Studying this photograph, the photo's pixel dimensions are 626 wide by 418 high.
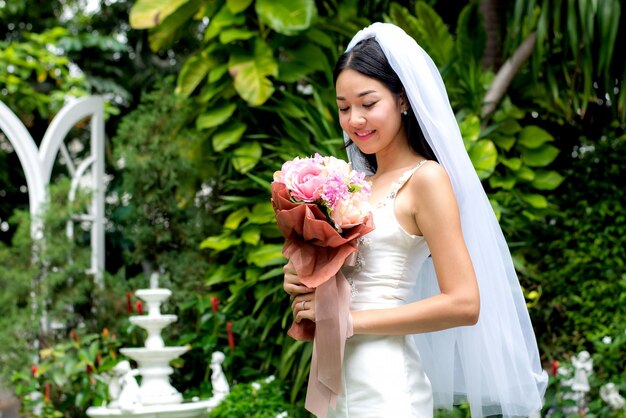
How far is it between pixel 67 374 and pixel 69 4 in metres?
5.56

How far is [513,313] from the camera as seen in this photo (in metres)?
2.12

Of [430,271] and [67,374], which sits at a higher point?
[430,271]

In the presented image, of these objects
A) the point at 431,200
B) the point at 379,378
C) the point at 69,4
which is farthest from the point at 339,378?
the point at 69,4

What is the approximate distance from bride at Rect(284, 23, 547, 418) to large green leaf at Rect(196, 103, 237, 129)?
3273 millimetres

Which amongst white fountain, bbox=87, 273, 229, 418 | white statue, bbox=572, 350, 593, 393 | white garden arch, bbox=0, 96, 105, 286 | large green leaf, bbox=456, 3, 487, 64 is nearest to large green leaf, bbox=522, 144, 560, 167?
large green leaf, bbox=456, 3, 487, 64

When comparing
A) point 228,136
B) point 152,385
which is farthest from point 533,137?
point 152,385

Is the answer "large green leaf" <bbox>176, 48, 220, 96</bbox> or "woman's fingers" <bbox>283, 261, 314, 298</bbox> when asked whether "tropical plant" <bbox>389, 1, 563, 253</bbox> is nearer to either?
"large green leaf" <bbox>176, 48, 220, 96</bbox>

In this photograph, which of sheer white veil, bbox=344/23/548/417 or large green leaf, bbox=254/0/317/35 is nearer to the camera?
sheer white veil, bbox=344/23/548/417

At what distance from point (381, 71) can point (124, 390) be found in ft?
9.39

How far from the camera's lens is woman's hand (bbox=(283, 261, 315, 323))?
6.43 ft

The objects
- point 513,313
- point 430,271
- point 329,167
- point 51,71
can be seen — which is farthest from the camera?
point 51,71

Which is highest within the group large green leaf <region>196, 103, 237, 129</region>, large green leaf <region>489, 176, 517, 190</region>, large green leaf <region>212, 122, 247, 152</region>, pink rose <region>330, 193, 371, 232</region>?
large green leaf <region>196, 103, 237, 129</region>

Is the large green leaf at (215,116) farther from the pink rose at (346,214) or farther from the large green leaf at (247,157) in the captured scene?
the pink rose at (346,214)

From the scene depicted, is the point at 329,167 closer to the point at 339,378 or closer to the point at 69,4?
the point at 339,378
